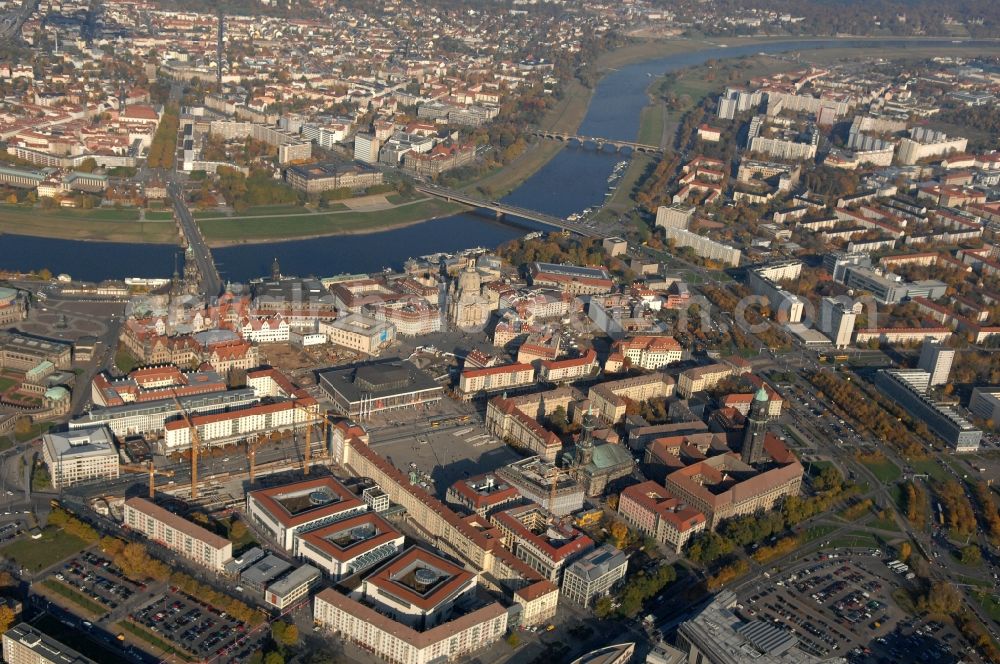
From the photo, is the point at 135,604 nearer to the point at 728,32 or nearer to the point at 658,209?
the point at 658,209

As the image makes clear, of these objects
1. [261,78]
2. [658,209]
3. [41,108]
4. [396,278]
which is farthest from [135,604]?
[261,78]

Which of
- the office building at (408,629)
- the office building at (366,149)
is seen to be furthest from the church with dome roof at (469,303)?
the office building at (366,149)

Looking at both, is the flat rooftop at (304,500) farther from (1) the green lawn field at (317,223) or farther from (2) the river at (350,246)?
(1) the green lawn field at (317,223)

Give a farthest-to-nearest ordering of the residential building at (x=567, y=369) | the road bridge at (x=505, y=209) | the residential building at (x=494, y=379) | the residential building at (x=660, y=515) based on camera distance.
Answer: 1. the road bridge at (x=505, y=209)
2. the residential building at (x=567, y=369)
3. the residential building at (x=494, y=379)
4. the residential building at (x=660, y=515)

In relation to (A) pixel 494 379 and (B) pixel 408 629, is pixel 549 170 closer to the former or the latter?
(A) pixel 494 379

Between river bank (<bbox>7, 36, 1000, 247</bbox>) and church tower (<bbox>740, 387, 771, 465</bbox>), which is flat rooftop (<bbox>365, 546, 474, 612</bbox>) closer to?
church tower (<bbox>740, 387, 771, 465</bbox>)

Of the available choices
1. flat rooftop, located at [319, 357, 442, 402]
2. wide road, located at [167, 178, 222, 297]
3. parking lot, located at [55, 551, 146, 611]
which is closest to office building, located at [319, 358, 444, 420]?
flat rooftop, located at [319, 357, 442, 402]
